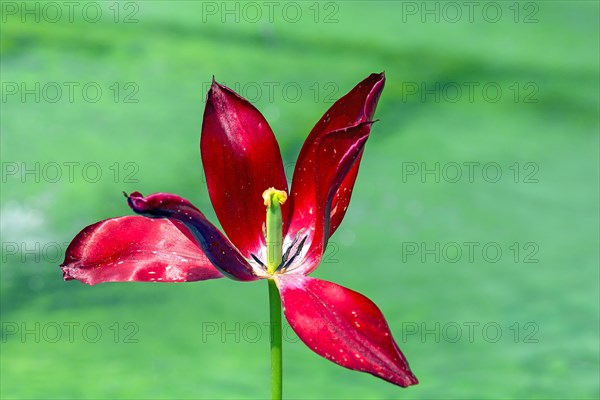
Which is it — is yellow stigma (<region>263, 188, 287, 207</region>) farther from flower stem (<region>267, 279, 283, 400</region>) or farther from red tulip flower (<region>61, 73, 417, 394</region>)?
flower stem (<region>267, 279, 283, 400</region>)

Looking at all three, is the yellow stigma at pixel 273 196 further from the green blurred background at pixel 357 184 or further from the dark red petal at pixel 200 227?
the green blurred background at pixel 357 184

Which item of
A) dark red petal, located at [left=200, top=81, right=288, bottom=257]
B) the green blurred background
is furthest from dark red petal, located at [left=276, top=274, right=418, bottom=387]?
the green blurred background

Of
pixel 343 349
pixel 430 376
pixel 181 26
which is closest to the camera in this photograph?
pixel 343 349

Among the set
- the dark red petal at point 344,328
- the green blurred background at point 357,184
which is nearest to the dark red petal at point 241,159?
the dark red petal at point 344,328

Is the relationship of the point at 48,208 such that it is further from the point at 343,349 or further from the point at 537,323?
the point at 343,349

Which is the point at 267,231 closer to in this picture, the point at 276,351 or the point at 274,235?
the point at 274,235

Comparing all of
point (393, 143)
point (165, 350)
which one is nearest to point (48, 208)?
point (165, 350)

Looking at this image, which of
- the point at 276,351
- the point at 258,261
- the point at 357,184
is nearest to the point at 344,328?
the point at 276,351
